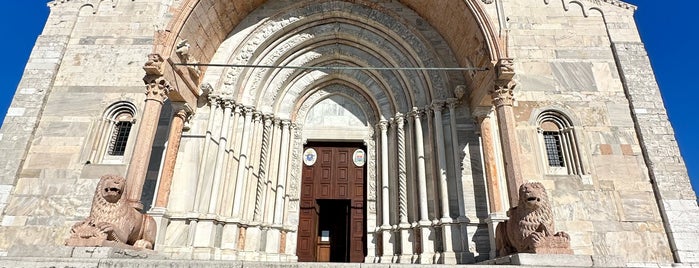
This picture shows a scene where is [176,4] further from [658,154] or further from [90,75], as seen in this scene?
[658,154]

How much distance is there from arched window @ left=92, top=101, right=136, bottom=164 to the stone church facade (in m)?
0.05

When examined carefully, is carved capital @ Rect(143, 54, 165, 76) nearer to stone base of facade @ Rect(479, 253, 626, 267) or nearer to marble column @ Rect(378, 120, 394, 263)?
marble column @ Rect(378, 120, 394, 263)

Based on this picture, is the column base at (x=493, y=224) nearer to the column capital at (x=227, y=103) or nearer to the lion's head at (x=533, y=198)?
the lion's head at (x=533, y=198)

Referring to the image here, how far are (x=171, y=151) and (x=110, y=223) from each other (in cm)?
266

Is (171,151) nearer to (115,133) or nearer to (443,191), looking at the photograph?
(115,133)

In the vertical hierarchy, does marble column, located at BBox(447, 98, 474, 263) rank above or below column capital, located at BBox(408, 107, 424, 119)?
below

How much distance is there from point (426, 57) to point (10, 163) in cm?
982

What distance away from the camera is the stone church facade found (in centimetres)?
735

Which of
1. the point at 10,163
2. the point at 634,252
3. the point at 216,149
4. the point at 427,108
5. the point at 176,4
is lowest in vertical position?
the point at 634,252

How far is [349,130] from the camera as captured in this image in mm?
10250

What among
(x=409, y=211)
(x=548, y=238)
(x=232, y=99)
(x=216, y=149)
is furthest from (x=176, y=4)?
(x=548, y=238)

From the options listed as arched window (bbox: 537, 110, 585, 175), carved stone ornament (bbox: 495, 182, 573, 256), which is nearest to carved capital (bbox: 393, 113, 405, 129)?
arched window (bbox: 537, 110, 585, 175)

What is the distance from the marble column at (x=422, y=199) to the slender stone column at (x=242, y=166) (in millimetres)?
4107

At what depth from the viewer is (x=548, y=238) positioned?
5.15 m
